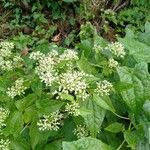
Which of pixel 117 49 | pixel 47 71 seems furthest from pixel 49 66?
pixel 117 49

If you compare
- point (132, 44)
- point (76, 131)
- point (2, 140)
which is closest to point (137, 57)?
point (132, 44)

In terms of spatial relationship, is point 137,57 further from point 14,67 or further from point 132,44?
point 14,67

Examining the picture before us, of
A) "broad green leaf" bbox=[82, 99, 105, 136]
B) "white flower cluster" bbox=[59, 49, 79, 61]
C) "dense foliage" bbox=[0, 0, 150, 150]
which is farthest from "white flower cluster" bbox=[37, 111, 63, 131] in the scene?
"white flower cluster" bbox=[59, 49, 79, 61]

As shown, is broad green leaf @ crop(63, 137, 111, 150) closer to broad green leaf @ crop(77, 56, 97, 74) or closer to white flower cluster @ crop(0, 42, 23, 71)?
broad green leaf @ crop(77, 56, 97, 74)

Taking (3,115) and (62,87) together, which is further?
(3,115)

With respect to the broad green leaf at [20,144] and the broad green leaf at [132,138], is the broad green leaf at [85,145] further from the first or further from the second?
the broad green leaf at [20,144]

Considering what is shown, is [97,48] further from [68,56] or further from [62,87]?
[62,87]
